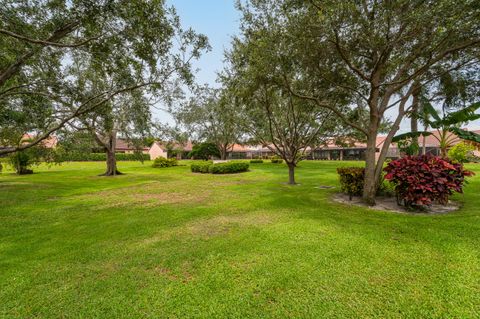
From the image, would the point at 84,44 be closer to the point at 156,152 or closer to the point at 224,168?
the point at 224,168

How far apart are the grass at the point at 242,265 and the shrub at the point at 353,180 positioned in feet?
7.09

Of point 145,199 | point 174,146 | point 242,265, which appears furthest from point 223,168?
point 174,146

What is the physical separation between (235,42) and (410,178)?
334 inches

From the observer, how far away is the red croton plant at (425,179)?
23.6 ft

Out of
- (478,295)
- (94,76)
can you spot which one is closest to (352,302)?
(478,295)

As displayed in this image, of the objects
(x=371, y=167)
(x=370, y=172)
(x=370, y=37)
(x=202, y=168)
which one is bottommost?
(x=202, y=168)

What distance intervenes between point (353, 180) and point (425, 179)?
9.11 ft

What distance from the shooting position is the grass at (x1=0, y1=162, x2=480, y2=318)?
304 cm

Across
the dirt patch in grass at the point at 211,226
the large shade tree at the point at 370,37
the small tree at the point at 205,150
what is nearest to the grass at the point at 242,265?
the dirt patch in grass at the point at 211,226

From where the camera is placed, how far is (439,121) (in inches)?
360

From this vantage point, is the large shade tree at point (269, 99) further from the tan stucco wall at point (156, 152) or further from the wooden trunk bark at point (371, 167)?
the tan stucco wall at point (156, 152)

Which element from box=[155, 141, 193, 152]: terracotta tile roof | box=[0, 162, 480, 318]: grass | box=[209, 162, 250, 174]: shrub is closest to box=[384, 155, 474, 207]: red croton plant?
box=[0, 162, 480, 318]: grass

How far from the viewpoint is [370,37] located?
7.35 m

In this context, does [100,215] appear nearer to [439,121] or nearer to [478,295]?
[478,295]
